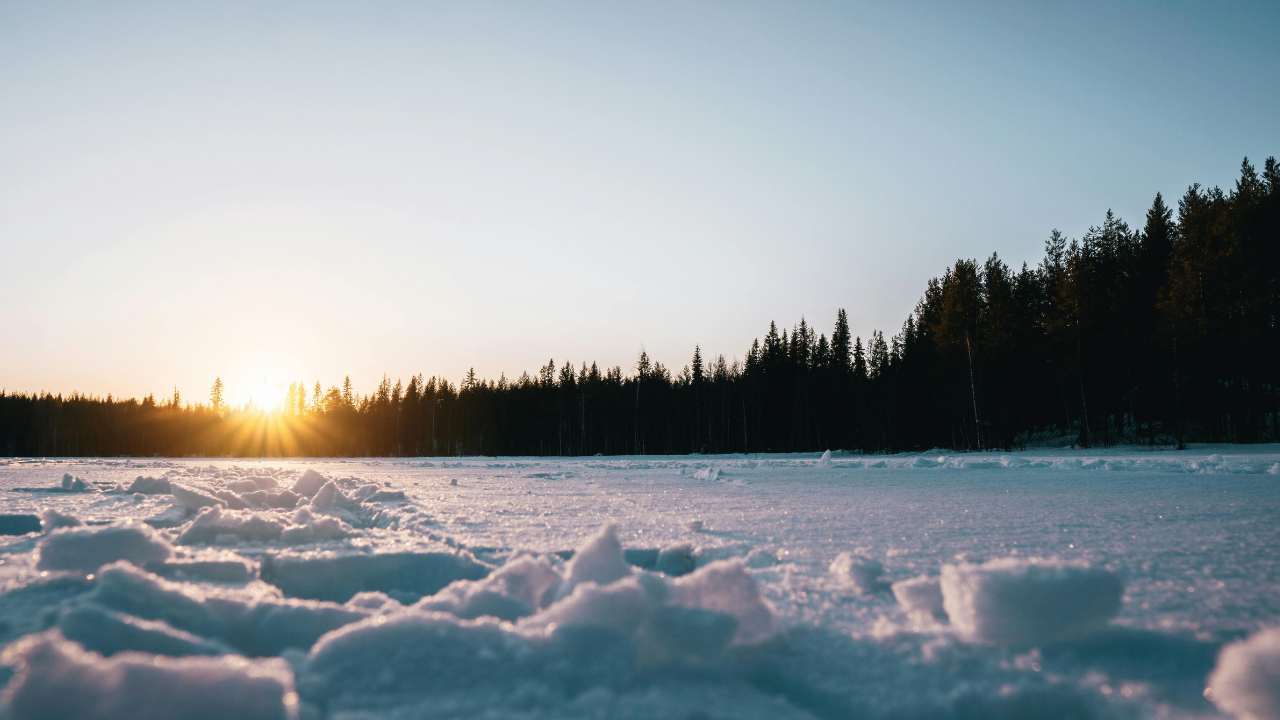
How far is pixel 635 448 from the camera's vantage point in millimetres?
62312

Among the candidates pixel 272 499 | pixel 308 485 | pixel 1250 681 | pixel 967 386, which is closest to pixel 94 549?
pixel 272 499

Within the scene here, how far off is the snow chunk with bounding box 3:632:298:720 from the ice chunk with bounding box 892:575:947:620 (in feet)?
4.43

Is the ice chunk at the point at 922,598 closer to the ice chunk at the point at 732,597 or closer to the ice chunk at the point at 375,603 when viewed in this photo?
the ice chunk at the point at 732,597

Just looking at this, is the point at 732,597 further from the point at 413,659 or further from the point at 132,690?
the point at 132,690

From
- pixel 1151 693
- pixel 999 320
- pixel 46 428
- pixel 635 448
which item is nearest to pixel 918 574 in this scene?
pixel 1151 693

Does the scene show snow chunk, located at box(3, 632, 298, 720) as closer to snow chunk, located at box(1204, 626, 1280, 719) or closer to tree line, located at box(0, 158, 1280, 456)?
snow chunk, located at box(1204, 626, 1280, 719)

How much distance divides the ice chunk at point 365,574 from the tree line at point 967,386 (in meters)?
29.2

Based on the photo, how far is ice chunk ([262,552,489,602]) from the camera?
1.91 meters

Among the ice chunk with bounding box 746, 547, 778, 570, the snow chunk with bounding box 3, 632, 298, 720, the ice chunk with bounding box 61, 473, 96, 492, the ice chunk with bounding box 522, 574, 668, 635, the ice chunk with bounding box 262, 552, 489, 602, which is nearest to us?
the snow chunk with bounding box 3, 632, 298, 720

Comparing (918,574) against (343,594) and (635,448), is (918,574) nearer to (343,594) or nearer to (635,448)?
(343,594)

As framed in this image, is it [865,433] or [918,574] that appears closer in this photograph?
[918,574]

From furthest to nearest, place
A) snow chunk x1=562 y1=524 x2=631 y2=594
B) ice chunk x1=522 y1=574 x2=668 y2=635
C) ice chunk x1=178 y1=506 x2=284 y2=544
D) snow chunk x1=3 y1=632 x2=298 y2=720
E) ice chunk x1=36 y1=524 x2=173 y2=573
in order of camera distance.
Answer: ice chunk x1=178 y1=506 x2=284 y2=544 → ice chunk x1=36 y1=524 x2=173 y2=573 → snow chunk x1=562 y1=524 x2=631 y2=594 → ice chunk x1=522 y1=574 x2=668 y2=635 → snow chunk x1=3 y1=632 x2=298 y2=720

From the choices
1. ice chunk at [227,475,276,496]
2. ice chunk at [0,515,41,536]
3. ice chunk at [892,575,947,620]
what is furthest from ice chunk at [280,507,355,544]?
ice chunk at [892,575,947,620]

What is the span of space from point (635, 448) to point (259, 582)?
60.9m
